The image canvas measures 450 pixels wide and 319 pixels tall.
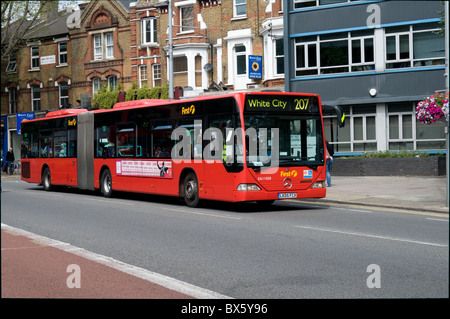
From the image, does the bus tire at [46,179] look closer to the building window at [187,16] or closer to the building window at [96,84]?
the building window at [187,16]

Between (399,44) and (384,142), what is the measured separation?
478 cm

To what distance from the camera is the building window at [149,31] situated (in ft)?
150

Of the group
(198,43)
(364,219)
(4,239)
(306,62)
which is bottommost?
(364,219)

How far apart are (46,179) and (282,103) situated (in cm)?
1397

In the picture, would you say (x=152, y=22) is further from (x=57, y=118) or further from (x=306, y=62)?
(x=57, y=118)

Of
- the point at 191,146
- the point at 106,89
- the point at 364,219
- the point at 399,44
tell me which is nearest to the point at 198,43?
the point at 106,89

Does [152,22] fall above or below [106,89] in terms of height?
above

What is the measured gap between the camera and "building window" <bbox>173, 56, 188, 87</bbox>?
42.1 m

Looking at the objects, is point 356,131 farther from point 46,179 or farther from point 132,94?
point 132,94

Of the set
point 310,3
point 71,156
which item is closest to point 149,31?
point 310,3

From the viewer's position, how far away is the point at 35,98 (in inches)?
2152

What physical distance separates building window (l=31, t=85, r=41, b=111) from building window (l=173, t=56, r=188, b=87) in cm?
1760

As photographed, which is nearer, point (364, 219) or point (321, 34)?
point (364, 219)

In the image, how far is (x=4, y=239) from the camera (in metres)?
1.96
